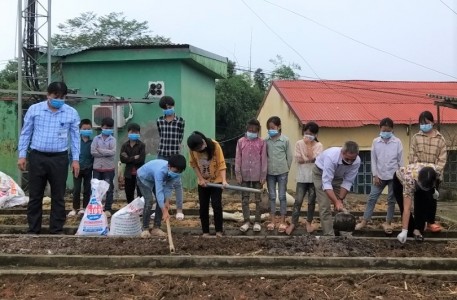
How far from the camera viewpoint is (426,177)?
19.0 ft

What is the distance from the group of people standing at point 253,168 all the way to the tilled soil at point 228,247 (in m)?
0.34

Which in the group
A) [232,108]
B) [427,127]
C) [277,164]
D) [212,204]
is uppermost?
[232,108]

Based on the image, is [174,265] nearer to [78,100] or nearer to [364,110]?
[78,100]

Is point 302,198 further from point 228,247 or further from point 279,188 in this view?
point 228,247

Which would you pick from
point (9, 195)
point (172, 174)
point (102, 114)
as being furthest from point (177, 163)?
point (102, 114)

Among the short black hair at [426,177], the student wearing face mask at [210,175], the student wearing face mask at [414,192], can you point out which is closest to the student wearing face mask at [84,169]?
the student wearing face mask at [210,175]

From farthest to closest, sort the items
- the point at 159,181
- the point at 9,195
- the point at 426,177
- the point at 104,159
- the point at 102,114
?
the point at 102,114, the point at 9,195, the point at 104,159, the point at 159,181, the point at 426,177

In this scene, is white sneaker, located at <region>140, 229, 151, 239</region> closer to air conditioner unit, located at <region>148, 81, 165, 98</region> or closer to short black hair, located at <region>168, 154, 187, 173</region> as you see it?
short black hair, located at <region>168, 154, 187, 173</region>

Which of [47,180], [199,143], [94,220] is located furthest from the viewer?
[47,180]

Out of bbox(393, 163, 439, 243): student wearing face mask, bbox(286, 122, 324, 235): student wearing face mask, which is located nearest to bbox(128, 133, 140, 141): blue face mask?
bbox(286, 122, 324, 235): student wearing face mask

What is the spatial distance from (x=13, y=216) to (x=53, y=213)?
7.09 ft

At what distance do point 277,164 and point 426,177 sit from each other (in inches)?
81.0

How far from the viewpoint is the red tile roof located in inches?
738

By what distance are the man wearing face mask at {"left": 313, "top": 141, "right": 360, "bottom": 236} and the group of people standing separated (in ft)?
0.04
